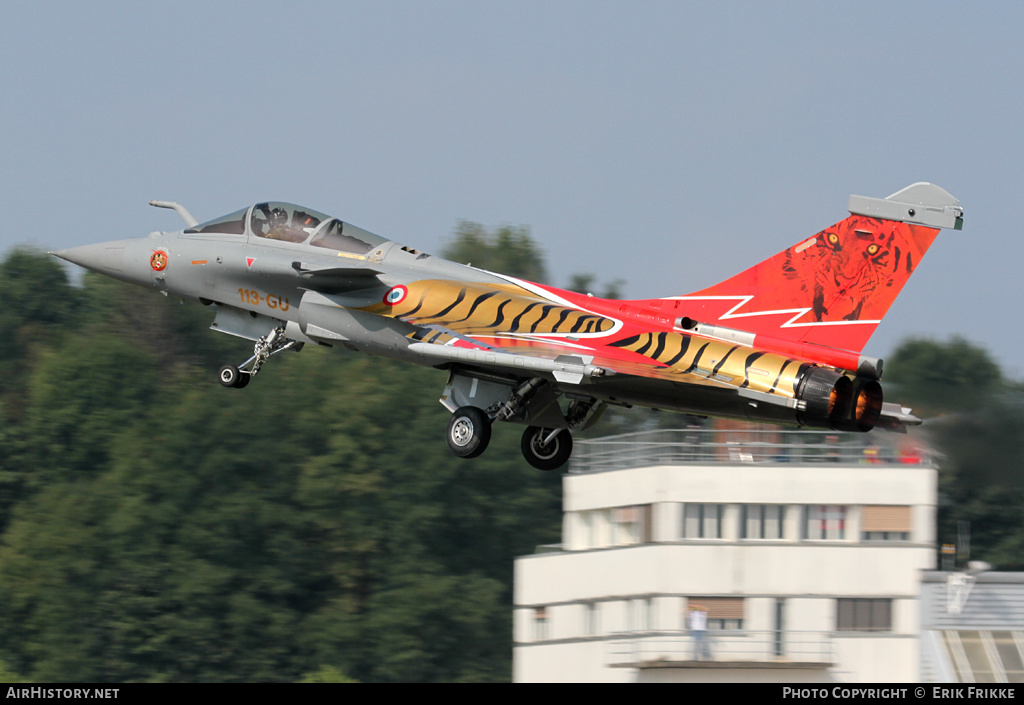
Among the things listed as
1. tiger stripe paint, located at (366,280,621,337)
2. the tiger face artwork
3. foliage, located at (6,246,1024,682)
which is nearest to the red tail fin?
the tiger face artwork

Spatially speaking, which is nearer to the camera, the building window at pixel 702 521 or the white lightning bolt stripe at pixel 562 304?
the white lightning bolt stripe at pixel 562 304

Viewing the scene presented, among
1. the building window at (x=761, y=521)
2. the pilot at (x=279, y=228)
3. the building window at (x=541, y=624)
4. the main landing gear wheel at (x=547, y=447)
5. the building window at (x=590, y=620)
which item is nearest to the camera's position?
the main landing gear wheel at (x=547, y=447)

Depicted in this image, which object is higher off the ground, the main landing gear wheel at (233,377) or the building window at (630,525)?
the main landing gear wheel at (233,377)

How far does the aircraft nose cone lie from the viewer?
20797 mm

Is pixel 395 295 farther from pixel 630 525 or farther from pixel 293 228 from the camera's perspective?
pixel 630 525

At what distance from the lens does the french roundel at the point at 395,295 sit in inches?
733

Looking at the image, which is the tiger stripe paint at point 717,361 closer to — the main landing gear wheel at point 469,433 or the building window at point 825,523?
the main landing gear wheel at point 469,433

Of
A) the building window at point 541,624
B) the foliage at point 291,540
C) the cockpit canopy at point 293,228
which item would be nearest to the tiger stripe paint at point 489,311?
the cockpit canopy at point 293,228

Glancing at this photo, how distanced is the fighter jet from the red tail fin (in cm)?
2

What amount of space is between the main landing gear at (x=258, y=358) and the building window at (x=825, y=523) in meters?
15.2

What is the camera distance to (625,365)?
17.1 m

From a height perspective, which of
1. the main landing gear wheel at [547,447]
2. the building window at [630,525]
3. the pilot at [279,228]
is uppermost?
the pilot at [279,228]

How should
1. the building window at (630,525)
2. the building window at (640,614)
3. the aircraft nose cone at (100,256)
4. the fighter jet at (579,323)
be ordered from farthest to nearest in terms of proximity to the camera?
the building window at (630,525) → the building window at (640,614) → the aircraft nose cone at (100,256) → the fighter jet at (579,323)
